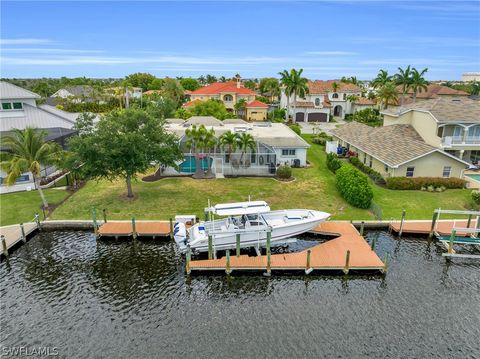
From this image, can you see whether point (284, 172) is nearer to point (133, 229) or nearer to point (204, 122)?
point (133, 229)

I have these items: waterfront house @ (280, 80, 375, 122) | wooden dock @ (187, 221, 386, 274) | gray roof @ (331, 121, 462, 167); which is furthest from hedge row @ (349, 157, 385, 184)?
waterfront house @ (280, 80, 375, 122)

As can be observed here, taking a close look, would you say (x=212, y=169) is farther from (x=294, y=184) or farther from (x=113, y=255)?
(x=113, y=255)

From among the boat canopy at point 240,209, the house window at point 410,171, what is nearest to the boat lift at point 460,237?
the house window at point 410,171

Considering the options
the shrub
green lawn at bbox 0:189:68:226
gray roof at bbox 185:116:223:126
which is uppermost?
gray roof at bbox 185:116:223:126

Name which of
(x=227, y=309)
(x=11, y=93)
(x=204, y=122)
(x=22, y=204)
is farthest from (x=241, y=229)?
(x=11, y=93)

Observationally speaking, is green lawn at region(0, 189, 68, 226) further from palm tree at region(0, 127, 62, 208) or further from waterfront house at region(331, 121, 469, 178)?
waterfront house at region(331, 121, 469, 178)

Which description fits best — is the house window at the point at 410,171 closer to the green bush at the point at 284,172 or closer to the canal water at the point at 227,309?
the green bush at the point at 284,172

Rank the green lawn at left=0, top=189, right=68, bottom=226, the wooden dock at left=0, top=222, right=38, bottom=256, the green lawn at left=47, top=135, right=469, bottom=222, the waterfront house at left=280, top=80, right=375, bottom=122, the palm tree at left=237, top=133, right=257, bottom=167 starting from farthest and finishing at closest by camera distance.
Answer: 1. the waterfront house at left=280, top=80, right=375, bottom=122
2. the palm tree at left=237, top=133, right=257, bottom=167
3. the green lawn at left=47, top=135, right=469, bottom=222
4. the green lawn at left=0, top=189, right=68, bottom=226
5. the wooden dock at left=0, top=222, right=38, bottom=256
